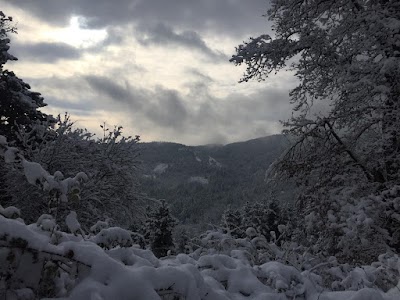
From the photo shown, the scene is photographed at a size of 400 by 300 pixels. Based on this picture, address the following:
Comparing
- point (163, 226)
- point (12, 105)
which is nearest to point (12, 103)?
point (12, 105)

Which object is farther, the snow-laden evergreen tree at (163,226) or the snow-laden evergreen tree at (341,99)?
the snow-laden evergreen tree at (163,226)

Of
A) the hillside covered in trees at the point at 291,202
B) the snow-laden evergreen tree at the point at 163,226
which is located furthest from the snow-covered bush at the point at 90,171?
the snow-laden evergreen tree at the point at 163,226

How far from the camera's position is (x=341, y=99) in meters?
7.86

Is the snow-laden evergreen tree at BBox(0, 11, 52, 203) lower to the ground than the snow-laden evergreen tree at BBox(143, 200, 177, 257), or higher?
higher

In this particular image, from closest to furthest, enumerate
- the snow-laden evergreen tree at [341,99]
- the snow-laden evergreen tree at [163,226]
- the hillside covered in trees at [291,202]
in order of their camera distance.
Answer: the hillside covered in trees at [291,202], the snow-laden evergreen tree at [341,99], the snow-laden evergreen tree at [163,226]

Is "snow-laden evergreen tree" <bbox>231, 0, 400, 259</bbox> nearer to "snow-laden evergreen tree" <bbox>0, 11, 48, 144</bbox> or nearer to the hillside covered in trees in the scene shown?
the hillside covered in trees

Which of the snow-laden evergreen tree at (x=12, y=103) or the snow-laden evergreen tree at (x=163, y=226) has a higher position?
the snow-laden evergreen tree at (x=12, y=103)

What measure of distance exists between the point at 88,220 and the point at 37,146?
411 centimetres

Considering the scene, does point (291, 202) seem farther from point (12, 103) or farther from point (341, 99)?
point (12, 103)

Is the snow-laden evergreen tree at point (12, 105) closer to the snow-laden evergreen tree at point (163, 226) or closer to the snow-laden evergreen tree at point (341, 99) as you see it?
the snow-laden evergreen tree at point (341, 99)

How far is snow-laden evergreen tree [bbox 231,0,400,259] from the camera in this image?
271 inches

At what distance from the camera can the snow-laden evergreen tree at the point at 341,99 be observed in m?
6.87

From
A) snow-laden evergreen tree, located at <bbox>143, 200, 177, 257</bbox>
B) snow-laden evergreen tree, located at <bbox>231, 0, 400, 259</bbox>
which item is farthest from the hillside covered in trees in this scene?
snow-laden evergreen tree, located at <bbox>143, 200, 177, 257</bbox>

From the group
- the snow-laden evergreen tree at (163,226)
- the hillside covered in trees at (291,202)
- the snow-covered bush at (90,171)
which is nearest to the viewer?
the hillside covered in trees at (291,202)
